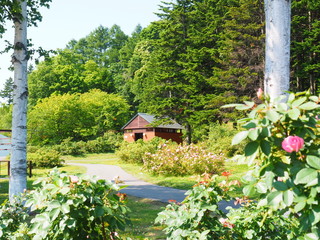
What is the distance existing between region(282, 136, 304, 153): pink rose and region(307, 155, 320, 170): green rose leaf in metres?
0.08

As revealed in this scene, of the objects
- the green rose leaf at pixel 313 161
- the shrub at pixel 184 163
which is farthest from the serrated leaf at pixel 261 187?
the shrub at pixel 184 163

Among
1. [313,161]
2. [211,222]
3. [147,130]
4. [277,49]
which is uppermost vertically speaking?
[277,49]

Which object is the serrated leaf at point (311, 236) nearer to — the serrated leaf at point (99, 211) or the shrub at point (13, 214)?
the serrated leaf at point (99, 211)

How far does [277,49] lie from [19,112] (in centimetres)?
551

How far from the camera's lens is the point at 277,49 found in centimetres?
396

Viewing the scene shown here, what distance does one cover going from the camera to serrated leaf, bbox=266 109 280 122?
5.35ft

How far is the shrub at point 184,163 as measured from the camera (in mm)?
12844

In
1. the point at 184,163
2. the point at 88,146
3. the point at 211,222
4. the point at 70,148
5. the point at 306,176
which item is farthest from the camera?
the point at 88,146

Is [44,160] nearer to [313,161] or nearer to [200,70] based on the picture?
[200,70]

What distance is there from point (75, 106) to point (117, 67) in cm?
2792

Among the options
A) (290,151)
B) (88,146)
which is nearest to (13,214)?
(290,151)

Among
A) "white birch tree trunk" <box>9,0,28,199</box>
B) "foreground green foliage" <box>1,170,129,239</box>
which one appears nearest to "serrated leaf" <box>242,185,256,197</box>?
"foreground green foliage" <box>1,170,129,239</box>

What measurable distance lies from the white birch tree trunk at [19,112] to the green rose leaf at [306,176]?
6.29m

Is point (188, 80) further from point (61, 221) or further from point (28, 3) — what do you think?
point (61, 221)
